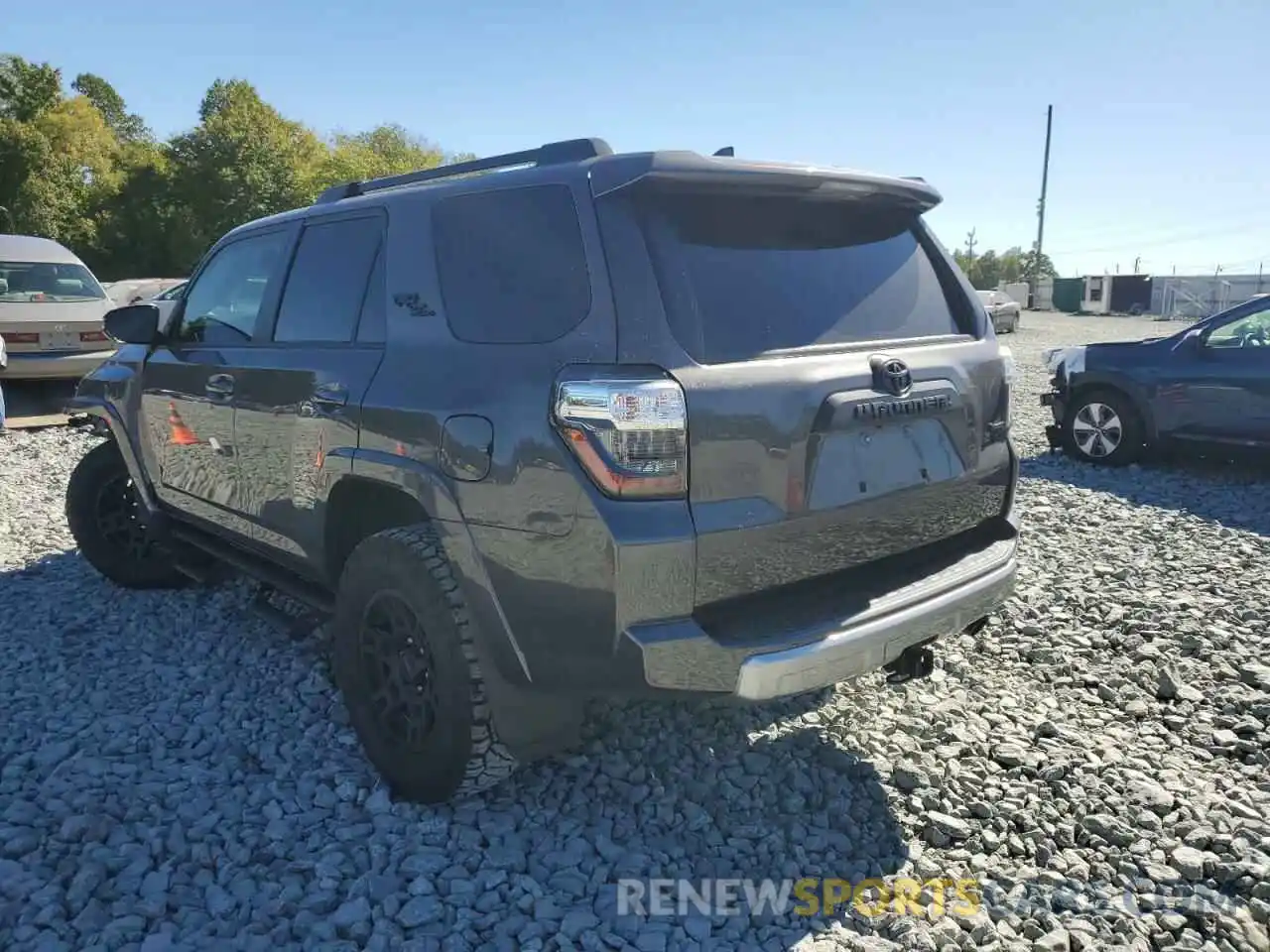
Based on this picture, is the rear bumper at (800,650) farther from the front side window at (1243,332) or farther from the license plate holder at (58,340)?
the license plate holder at (58,340)

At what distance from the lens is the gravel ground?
2443mm

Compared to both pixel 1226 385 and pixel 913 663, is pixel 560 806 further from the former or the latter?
pixel 1226 385

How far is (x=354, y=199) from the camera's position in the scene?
3365 millimetres

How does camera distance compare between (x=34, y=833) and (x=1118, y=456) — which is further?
(x=1118, y=456)

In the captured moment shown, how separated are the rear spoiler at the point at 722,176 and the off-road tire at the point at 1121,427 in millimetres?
6434

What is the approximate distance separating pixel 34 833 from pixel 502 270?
2154 millimetres

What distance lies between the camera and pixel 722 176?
2.48 metres

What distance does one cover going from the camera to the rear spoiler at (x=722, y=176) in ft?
7.92

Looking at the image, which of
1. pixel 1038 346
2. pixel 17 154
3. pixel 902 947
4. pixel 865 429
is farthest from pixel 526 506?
pixel 17 154

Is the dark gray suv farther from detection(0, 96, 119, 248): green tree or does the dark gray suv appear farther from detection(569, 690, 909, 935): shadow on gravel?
detection(0, 96, 119, 248): green tree

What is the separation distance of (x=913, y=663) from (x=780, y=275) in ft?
3.94

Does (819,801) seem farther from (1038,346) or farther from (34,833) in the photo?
(1038,346)

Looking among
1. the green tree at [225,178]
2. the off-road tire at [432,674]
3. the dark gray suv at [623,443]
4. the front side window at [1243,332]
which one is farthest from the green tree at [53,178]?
the off-road tire at [432,674]

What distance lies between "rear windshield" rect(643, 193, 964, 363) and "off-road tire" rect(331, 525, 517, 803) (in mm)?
1009
